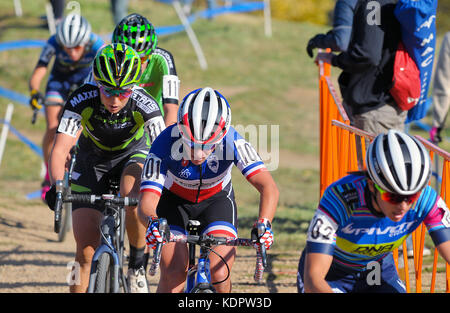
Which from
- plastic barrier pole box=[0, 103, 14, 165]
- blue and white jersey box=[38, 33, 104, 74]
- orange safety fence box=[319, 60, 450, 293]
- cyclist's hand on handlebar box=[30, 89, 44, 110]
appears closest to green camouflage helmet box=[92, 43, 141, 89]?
orange safety fence box=[319, 60, 450, 293]

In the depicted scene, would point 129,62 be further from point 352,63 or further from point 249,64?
point 249,64

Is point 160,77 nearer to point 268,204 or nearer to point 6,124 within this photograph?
point 268,204

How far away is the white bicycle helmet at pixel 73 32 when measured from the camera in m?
8.97

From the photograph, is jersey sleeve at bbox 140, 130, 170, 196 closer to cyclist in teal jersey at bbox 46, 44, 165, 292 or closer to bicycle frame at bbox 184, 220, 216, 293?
bicycle frame at bbox 184, 220, 216, 293

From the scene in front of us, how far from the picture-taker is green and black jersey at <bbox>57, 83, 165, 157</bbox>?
5859mm

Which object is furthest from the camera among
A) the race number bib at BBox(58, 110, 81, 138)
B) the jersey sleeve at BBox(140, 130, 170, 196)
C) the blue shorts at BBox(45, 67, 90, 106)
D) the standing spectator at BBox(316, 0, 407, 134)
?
the blue shorts at BBox(45, 67, 90, 106)

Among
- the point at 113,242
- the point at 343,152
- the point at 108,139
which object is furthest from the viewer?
the point at 343,152

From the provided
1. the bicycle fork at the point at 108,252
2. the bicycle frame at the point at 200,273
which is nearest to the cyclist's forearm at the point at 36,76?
the bicycle fork at the point at 108,252

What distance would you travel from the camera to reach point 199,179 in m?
5.16

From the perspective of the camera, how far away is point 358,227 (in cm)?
427

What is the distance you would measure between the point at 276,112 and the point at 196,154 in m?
→ 16.4

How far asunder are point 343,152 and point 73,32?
405 cm

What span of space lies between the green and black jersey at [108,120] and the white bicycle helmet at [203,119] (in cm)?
113

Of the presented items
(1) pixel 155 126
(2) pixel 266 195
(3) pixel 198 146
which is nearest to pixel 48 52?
(1) pixel 155 126
